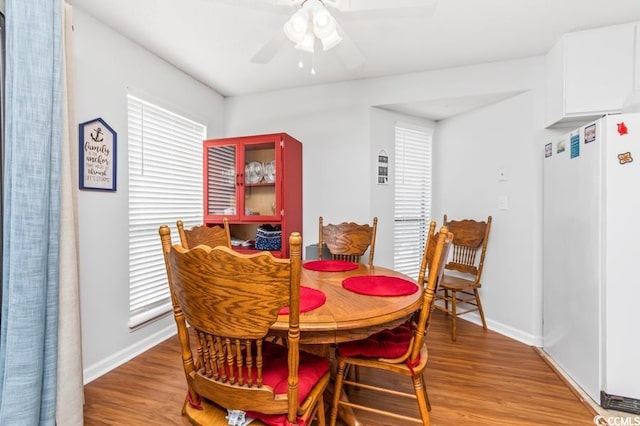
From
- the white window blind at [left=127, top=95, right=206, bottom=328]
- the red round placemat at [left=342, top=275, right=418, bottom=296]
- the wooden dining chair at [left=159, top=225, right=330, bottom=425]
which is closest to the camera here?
the wooden dining chair at [left=159, top=225, right=330, bottom=425]

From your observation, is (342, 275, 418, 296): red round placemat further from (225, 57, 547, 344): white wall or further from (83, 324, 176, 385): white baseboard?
(83, 324, 176, 385): white baseboard

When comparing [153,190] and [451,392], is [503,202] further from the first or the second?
[153,190]

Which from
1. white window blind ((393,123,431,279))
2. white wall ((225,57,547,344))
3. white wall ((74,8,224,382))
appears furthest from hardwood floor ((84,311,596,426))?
white window blind ((393,123,431,279))

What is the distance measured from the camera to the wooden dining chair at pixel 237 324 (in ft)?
2.59

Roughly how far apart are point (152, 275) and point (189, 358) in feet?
5.57

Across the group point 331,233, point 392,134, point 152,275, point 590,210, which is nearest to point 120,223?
point 152,275

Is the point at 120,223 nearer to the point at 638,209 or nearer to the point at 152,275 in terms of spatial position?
the point at 152,275

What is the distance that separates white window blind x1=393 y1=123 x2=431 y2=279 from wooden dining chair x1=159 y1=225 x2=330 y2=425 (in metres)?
2.38

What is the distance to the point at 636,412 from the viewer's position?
1582 mm

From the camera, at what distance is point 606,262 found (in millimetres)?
1635

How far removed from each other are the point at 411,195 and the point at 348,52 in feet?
6.46

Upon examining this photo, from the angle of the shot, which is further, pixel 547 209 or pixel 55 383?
pixel 547 209

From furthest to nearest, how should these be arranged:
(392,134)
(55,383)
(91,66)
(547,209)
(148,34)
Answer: (392,134) < (547,209) < (148,34) < (91,66) < (55,383)

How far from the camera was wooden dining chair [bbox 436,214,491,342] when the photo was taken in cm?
264
